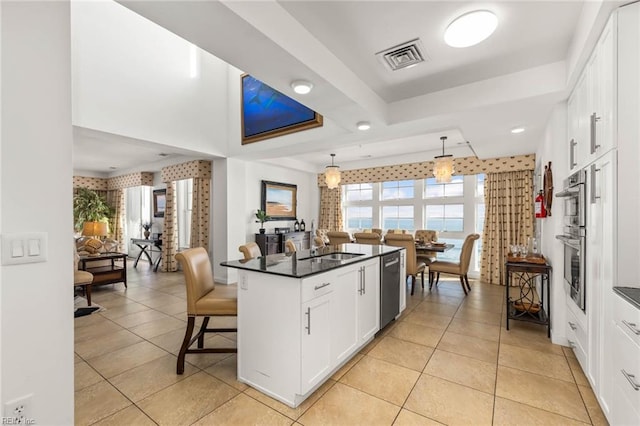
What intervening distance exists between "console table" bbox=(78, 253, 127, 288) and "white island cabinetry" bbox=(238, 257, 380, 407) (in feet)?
13.1

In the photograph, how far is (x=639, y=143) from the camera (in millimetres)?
1521

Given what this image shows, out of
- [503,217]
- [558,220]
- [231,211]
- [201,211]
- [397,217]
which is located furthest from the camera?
[397,217]

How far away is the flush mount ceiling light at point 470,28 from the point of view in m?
1.90

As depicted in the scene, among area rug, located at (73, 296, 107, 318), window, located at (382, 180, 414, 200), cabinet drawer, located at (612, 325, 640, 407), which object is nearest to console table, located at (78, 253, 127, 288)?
area rug, located at (73, 296, 107, 318)

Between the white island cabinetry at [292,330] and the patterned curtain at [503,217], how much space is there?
13.7 feet

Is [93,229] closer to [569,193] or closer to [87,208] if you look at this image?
[87,208]

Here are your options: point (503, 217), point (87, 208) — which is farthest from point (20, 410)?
point (87, 208)

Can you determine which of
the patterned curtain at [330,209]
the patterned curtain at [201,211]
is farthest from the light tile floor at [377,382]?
the patterned curtain at [330,209]

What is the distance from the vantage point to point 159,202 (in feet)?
25.2

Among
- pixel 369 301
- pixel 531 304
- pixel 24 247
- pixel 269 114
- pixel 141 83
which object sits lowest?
pixel 531 304

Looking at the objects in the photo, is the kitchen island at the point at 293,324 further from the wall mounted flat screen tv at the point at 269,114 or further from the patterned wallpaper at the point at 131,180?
the patterned wallpaper at the point at 131,180

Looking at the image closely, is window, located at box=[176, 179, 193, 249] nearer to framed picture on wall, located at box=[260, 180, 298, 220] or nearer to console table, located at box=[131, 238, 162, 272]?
console table, located at box=[131, 238, 162, 272]

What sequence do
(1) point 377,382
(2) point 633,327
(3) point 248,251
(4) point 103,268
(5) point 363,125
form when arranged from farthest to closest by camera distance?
(4) point 103,268
(5) point 363,125
(3) point 248,251
(1) point 377,382
(2) point 633,327

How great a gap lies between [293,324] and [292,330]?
1.6 inches
